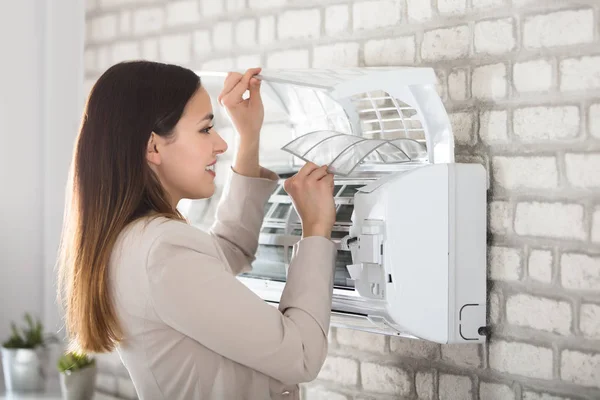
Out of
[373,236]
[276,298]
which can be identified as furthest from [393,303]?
[276,298]

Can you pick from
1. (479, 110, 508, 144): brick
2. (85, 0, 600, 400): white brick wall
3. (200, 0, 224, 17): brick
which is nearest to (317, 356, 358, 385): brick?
(85, 0, 600, 400): white brick wall

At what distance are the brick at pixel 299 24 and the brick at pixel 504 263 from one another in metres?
0.86

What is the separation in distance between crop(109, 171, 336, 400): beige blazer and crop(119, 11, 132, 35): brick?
1624mm

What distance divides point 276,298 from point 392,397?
0.41 meters

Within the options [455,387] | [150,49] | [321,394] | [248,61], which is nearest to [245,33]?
[248,61]

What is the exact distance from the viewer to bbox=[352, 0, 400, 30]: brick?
206 centimetres

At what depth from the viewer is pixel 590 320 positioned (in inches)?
65.9

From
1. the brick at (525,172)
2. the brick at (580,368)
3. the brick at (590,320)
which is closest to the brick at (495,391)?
the brick at (580,368)

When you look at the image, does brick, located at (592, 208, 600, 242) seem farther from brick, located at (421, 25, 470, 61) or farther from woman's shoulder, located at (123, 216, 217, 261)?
woman's shoulder, located at (123, 216, 217, 261)

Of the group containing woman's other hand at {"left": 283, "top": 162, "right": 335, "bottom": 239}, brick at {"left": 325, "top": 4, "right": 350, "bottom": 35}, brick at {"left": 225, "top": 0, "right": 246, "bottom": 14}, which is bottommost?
woman's other hand at {"left": 283, "top": 162, "right": 335, "bottom": 239}

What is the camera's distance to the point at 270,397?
5.28 feet

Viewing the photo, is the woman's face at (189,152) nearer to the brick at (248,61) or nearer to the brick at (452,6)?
the brick at (452,6)

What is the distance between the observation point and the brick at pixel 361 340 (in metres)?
2.14

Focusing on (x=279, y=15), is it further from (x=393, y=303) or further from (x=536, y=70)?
(x=393, y=303)
